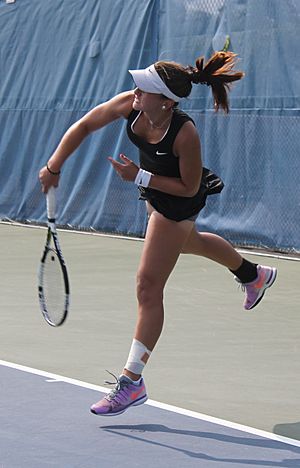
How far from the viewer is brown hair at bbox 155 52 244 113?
546cm

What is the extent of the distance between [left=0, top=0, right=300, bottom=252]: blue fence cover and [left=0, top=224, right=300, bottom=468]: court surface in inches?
52.9

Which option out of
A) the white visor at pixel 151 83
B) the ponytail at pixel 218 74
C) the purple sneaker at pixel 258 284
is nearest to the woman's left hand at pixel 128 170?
the white visor at pixel 151 83

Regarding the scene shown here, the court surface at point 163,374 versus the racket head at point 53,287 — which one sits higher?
the racket head at point 53,287

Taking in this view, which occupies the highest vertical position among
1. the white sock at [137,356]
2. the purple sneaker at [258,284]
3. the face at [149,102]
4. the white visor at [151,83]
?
the white visor at [151,83]

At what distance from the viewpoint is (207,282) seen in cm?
984

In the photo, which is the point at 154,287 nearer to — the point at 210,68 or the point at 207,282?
the point at 210,68

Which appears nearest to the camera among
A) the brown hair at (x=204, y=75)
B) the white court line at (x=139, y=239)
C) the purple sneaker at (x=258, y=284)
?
the brown hair at (x=204, y=75)

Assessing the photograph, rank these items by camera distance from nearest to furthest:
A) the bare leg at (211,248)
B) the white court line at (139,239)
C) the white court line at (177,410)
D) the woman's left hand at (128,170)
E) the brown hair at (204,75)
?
→ 1. the white court line at (177,410)
2. the woman's left hand at (128,170)
3. the brown hair at (204,75)
4. the bare leg at (211,248)
5. the white court line at (139,239)

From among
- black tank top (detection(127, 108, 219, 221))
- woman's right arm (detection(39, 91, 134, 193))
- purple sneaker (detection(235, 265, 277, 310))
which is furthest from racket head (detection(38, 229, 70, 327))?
purple sneaker (detection(235, 265, 277, 310))

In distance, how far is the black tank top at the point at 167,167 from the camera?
545 centimetres

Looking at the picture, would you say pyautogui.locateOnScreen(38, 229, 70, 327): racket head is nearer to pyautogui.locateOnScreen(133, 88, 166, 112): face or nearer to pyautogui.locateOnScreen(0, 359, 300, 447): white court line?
pyautogui.locateOnScreen(0, 359, 300, 447): white court line

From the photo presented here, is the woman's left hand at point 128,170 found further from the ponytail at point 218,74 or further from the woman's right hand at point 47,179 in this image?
the ponytail at point 218,74

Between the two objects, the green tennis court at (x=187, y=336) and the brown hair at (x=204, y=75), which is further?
the green tennis court at (x=187, y=336)

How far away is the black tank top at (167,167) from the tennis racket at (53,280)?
0.42m
